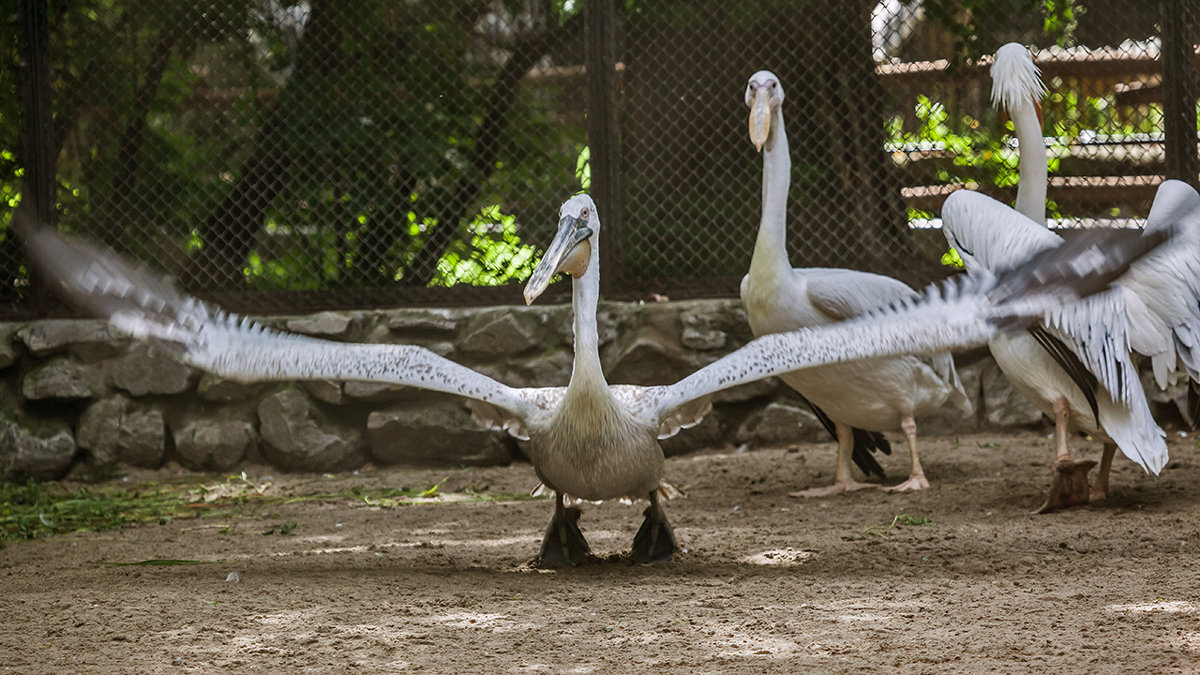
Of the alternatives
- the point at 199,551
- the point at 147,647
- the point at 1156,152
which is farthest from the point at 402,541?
the point at 1156,152

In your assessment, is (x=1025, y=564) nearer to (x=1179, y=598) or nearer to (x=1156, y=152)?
(x=1179, y=598)

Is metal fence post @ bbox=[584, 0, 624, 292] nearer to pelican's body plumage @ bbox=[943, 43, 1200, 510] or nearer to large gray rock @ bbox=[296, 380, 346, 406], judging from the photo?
large gray rock @ bbox=[296, 380, 346, 406]

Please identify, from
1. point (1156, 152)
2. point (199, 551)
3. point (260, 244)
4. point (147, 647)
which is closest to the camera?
point (147, 647)

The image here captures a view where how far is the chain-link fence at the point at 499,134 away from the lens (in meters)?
6.89

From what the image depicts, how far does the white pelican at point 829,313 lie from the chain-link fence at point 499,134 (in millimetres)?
1215

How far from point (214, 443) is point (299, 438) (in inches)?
19.5

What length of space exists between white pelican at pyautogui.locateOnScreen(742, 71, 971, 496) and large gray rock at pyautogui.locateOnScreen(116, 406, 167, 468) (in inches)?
138

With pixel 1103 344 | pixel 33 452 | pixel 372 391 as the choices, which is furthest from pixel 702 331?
pixel 33 452

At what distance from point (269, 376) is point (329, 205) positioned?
128 inches

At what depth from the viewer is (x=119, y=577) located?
4188 millimetres

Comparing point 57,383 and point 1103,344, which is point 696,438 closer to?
point 1103,344

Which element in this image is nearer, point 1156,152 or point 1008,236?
point 1008,236

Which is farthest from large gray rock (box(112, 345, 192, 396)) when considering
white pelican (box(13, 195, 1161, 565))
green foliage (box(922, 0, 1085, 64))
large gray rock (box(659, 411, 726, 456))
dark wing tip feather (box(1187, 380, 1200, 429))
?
dark wing tip feather (box(1187, 380, 1200, 429))

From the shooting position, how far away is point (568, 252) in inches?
164
